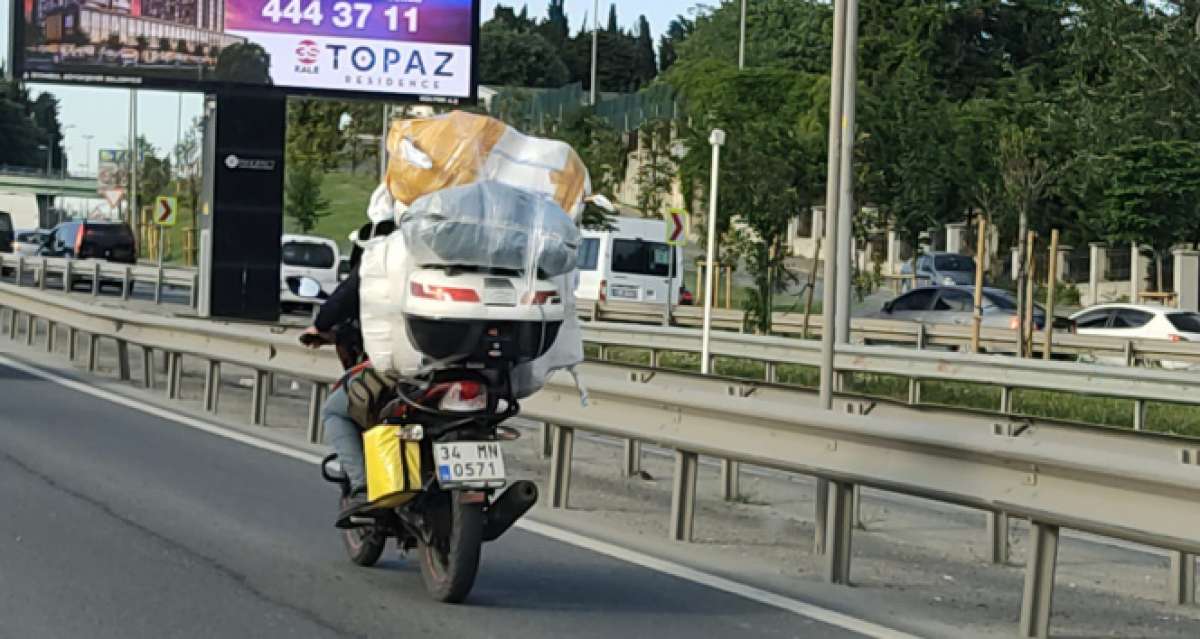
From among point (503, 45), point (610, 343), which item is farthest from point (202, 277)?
point (503, 45)

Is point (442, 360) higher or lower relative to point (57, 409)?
higher

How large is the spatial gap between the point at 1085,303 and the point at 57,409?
40.7m

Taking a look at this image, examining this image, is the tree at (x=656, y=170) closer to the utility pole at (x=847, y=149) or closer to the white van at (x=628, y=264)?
the white van at (x=628, y=264)

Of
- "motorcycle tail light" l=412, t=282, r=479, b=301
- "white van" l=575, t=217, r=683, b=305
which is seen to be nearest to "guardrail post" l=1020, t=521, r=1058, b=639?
"motorcycle tail light" l=412, t=282, r=479, b=301

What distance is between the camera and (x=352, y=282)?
336 inches

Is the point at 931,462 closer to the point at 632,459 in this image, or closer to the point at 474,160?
the point at 474,160

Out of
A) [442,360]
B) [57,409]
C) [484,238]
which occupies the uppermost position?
[484,238]

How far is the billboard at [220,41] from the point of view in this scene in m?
31.6

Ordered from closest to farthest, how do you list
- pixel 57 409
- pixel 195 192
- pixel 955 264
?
pixel 57 409
pixel 955 264
pixel 195 192

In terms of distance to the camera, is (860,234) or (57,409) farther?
(860,234)

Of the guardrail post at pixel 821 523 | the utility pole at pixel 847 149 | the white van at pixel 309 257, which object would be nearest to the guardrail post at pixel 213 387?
the utility pole at pixel 847 149

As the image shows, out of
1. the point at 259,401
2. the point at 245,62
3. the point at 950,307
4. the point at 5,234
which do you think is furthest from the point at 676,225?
the point at 5,234

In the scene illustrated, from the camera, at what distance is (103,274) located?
50844 millimetres

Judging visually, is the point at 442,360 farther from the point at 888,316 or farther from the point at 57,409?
the point at 888,316
